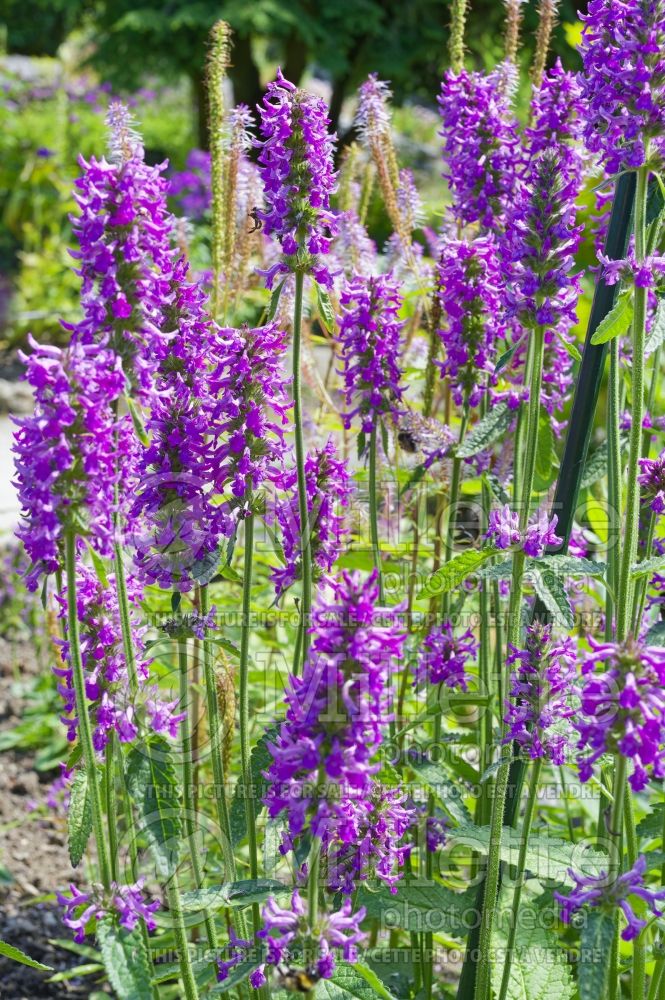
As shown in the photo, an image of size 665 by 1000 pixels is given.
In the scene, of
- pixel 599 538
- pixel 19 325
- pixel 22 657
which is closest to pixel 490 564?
pixel 599 538

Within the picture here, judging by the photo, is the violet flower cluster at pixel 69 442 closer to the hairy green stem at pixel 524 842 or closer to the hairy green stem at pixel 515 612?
the hairy green stem at pixel 515 612

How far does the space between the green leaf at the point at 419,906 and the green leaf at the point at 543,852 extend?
0.28 meters

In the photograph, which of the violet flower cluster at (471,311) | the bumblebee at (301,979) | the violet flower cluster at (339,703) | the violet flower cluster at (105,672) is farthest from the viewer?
the violet flower cluster at (471,311)

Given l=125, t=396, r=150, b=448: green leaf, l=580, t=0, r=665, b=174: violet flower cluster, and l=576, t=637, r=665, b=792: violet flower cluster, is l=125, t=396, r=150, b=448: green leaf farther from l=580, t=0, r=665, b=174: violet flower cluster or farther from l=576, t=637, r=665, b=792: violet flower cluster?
l=580, t=0, r=665, b=174: violet flower cluster

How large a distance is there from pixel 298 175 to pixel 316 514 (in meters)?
0.66

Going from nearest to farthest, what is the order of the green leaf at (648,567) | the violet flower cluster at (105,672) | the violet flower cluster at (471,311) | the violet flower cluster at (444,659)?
the green leaf at (648,567) < the violet flower cluster at (105,672) < the violet flower cluster at (471,311) < the violet flower cluster at (444,659)

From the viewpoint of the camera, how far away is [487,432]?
2.36 meters

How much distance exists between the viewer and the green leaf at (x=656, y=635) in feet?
7.51

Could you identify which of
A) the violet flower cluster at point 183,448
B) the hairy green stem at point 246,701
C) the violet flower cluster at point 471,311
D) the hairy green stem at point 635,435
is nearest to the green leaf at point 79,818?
the hairy green stem at point 246,701

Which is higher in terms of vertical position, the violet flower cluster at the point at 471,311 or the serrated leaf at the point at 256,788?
the violet flower cluster at the point at 471,311

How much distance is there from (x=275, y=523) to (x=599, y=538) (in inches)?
50.0

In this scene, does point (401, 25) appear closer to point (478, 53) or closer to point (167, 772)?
point (478, 53)

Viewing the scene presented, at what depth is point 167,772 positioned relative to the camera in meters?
2.21

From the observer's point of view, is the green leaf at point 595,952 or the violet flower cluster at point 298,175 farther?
the violet flower cluster at point 298,175
